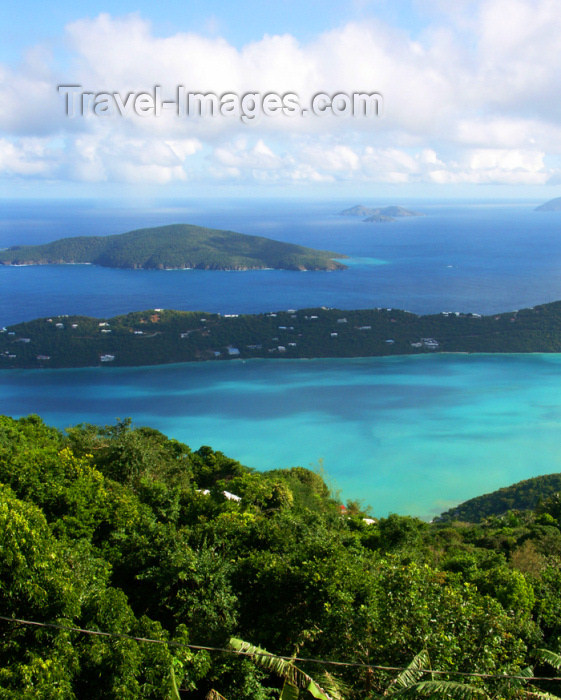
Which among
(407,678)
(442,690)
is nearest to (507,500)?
(407,678)

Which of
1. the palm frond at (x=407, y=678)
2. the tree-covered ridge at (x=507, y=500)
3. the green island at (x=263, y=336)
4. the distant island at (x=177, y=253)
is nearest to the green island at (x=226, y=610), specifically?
the palm frond at (x=407, y=678)

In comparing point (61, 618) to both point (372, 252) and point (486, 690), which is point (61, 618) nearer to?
point (486, 690)

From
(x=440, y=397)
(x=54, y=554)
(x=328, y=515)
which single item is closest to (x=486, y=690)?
(x=54, y=554)

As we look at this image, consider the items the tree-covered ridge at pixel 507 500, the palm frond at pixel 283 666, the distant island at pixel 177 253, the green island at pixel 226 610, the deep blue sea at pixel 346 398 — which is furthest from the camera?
the distant island at pixel 177 253

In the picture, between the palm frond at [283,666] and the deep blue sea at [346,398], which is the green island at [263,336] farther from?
the palm frond at [283,666]

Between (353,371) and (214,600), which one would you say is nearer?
(214,600)

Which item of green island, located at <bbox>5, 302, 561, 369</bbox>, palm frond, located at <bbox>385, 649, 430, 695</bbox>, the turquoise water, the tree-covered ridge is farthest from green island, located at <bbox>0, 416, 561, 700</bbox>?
green island, located at <bbox>5, 302, 561, 369</bbox>

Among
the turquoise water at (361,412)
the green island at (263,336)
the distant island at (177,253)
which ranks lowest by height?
the turquoise water at (361,412)
